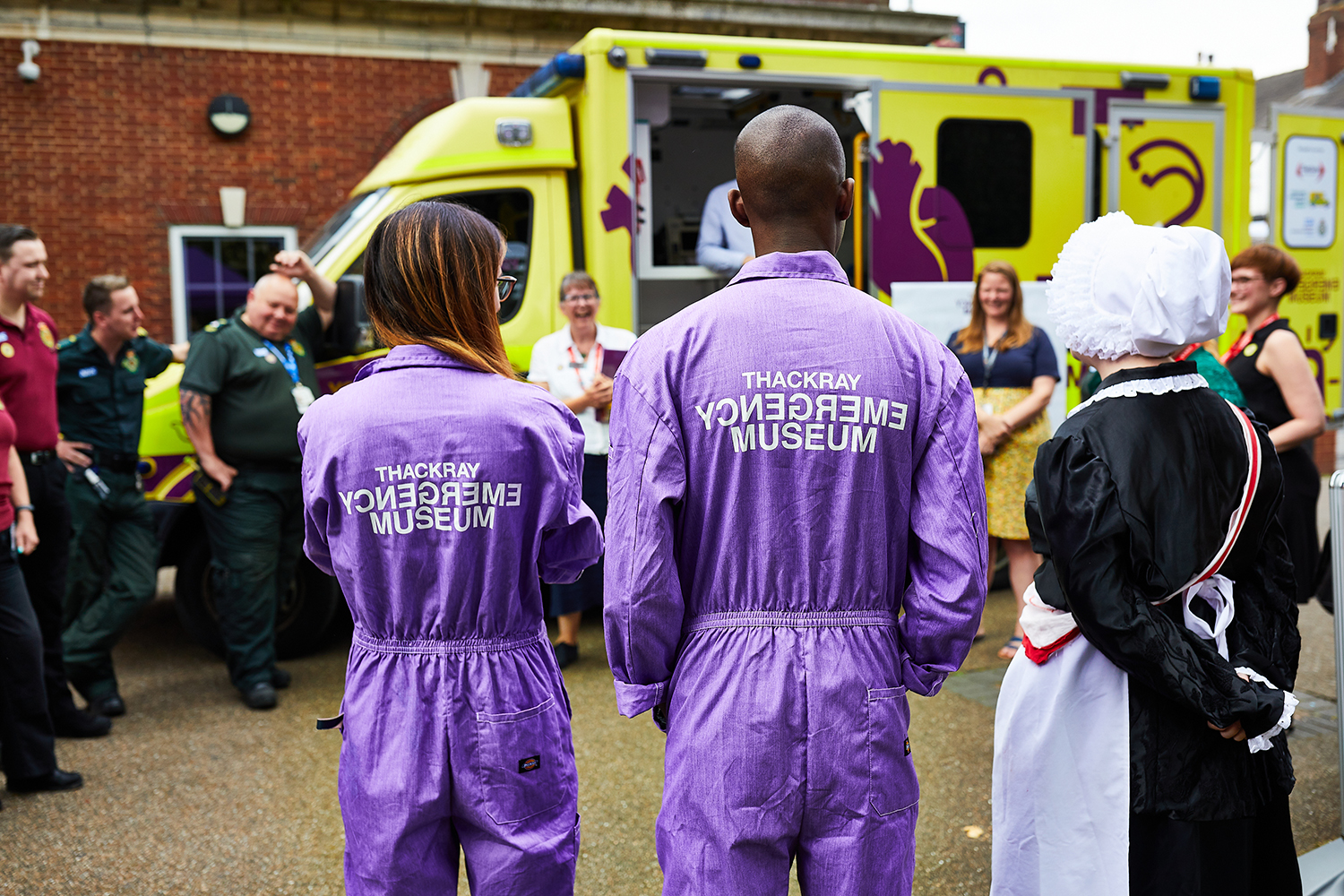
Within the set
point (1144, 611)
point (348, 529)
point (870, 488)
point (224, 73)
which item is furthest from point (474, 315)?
point (224, 73)

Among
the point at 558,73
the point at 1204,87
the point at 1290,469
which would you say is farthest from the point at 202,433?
the point at 1204,87

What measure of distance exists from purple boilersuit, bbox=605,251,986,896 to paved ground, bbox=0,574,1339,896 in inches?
66.4

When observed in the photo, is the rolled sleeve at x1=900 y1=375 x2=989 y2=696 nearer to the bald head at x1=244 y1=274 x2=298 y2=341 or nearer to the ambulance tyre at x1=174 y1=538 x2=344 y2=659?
the bald head at x1=244 y1=274 x2=298 y2=341

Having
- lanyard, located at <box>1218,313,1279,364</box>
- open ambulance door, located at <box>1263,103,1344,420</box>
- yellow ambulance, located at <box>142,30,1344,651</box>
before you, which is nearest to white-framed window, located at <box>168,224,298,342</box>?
yellow ambulance, located at <box>142,30,1344,651</box>

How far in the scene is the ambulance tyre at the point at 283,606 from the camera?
5.38 metres

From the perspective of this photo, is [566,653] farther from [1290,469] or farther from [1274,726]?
[1274,726]

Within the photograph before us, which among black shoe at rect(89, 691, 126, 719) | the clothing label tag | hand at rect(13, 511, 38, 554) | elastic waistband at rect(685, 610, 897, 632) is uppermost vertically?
the clothing label tag

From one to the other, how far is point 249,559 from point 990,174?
13.6 ft

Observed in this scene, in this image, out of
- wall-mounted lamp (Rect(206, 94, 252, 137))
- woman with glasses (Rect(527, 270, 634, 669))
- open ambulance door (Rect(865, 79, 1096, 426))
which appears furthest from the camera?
wall-mounted lamp (Rect(206, 94, 252, 137))

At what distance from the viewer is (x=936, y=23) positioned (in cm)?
1362

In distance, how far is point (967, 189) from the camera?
587 centimetres

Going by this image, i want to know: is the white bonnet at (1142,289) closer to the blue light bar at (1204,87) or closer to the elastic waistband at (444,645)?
the elastic waistband at (444,645)

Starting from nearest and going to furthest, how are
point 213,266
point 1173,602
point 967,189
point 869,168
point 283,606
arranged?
point 1173,602 → point 283,606 → point 869,168 → point 967,189 → point 213,266

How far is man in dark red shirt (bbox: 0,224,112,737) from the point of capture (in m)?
4.04
